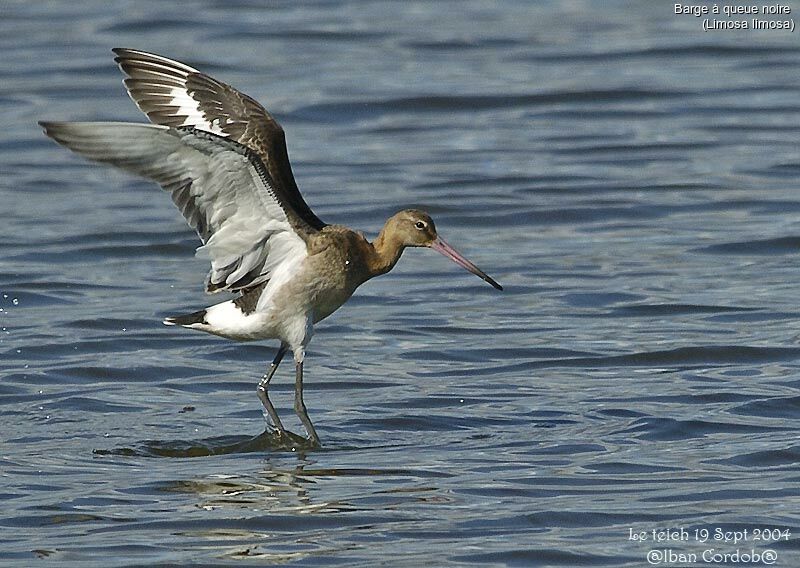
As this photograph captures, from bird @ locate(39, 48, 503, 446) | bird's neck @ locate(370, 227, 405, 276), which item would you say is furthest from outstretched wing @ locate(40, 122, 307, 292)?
bird's neck @ locate(370, 227, 405, 276)

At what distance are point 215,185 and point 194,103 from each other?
132 cm

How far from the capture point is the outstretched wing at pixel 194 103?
8.72m

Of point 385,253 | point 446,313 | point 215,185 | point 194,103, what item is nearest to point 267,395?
point 385,253

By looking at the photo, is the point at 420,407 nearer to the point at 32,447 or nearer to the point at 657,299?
the point at 32,447

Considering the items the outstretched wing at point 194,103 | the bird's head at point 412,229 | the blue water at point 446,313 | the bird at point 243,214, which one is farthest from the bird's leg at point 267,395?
the outstretched wing at point 194,103

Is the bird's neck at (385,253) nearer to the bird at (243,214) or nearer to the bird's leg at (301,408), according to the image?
the bird at (243,214)

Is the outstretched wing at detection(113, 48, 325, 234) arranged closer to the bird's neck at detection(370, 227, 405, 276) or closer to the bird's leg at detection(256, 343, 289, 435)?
the bird's neck at detection(370, 227, 405, 276)

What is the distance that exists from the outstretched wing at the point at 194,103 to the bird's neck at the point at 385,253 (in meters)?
0.62

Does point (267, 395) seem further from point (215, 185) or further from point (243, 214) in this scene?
point (215, 185)

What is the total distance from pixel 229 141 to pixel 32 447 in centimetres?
165

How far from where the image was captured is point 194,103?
29.8 feet

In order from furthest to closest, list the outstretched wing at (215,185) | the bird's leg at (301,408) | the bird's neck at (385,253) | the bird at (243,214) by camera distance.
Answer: the bird's neck at (385,253) → the bird's leg at (301,408) → the bird at (243,214) → the outstretched wing at (215,185)

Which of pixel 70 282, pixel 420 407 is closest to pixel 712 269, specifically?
pixel 420 407

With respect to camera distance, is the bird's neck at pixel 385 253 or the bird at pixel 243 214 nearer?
the bird at pixel 243 214
